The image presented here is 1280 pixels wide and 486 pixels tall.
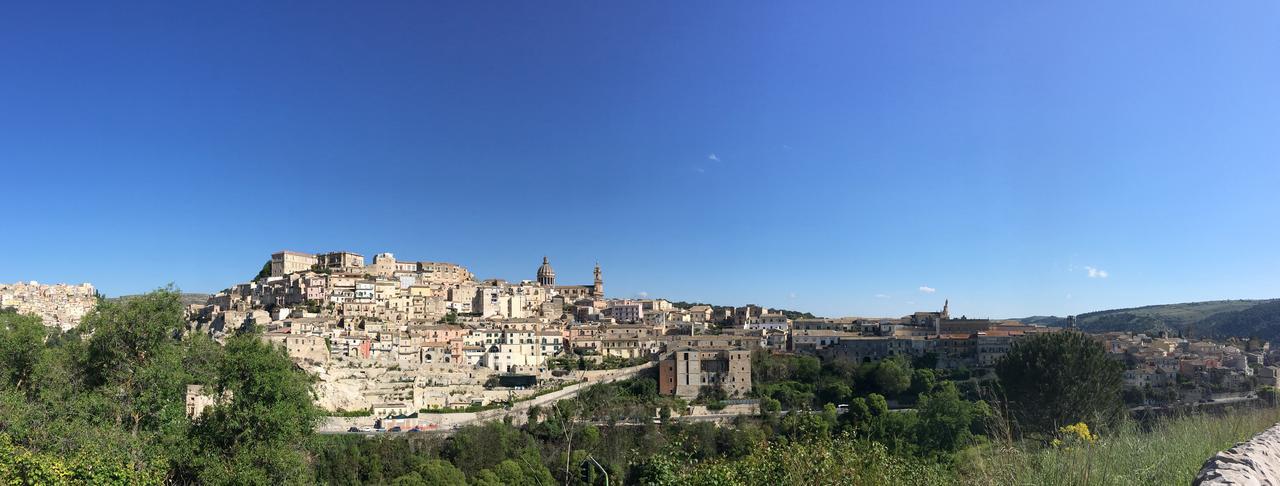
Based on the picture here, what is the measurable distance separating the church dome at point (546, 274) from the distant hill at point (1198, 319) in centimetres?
6330

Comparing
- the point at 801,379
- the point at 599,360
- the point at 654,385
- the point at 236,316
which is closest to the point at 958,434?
the point at 801,379

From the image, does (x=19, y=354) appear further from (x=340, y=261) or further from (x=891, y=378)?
(x=340, y=261)

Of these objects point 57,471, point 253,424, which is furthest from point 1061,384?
point 57,471

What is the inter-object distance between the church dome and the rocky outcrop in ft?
219

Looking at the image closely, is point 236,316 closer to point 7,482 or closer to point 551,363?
point 551,363

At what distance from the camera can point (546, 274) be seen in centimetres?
6962

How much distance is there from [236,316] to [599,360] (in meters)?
23.8

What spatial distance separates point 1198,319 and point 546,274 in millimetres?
103478

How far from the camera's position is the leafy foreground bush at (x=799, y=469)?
211 inches

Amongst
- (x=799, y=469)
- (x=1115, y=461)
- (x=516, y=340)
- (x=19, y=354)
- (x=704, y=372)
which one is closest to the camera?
(x=1115, y=461)

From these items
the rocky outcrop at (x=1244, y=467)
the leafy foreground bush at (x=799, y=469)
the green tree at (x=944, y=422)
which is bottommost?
the green tree at (x=944, y=422)

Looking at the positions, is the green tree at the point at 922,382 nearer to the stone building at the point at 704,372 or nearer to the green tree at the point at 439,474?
the stone building at the point at 704,372

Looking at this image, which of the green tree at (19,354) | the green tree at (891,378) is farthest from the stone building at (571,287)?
the green tree at (19,354)

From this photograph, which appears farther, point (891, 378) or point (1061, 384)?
point (891, 378)
